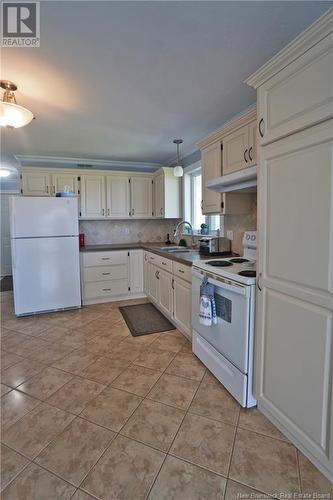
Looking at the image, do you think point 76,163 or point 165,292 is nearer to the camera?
point 165,292

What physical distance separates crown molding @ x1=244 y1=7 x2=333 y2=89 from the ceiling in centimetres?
32

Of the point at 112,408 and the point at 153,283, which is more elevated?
the point at 153,283

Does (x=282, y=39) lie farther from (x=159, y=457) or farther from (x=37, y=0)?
(x=159, y=457)

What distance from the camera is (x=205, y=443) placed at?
141cm

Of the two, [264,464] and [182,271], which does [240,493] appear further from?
[182,271]

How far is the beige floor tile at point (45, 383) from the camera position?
1863 millimetres

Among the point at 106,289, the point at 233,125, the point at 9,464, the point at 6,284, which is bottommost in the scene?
the point at 9,464

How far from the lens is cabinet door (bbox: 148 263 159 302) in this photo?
3.46 metres

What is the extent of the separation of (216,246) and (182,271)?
555 millimetres

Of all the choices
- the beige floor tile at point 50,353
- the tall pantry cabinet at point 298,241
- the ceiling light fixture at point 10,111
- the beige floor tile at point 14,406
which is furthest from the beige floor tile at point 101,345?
the ceiling light fixture at point 10,111

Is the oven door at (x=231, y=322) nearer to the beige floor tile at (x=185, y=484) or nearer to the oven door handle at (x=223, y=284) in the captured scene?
the oven door handle at (x=223, y=284)

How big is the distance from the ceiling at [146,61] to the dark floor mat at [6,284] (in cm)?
309

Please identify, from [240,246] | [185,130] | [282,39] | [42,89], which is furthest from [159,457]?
[185,130]

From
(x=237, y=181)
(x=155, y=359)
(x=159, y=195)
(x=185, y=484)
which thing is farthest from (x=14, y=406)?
(x=159, y=195)
